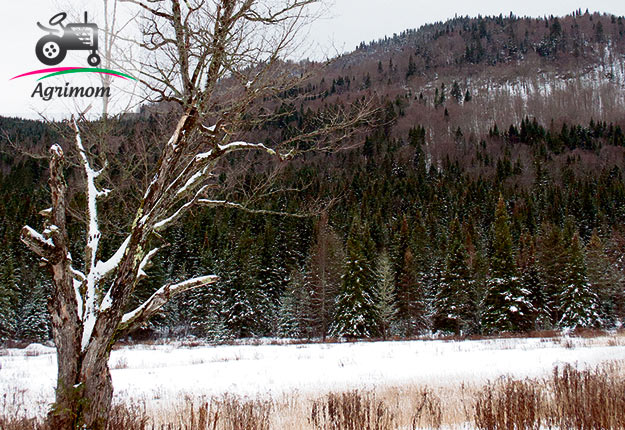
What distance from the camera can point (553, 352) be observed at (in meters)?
16.6

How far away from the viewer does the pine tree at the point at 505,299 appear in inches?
1499

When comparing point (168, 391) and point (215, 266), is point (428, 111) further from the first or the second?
point (168, 391)

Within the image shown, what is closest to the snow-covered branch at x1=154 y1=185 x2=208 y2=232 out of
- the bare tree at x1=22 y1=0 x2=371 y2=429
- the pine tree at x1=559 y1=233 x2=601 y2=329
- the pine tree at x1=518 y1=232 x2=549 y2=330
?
the bare tree at x1=22 y1=0 x2=371 y2=429

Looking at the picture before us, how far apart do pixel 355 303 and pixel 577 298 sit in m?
21.8

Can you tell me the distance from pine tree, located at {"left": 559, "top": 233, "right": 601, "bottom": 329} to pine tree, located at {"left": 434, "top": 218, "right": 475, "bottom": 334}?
8.77 m

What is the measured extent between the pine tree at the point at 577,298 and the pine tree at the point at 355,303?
1890cm

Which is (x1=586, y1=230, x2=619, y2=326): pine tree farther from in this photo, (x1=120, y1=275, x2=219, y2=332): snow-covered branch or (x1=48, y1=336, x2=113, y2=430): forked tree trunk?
(x1=48, y1=336, x2=113, y2=430): forked tree trunk

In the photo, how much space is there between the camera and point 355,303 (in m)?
39.8

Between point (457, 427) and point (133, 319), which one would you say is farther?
point (457, 427)

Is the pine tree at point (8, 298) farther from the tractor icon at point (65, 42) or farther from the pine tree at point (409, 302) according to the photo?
the tractor icon at point (65, 42)

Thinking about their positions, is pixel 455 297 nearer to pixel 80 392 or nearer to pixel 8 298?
pixel 80 392

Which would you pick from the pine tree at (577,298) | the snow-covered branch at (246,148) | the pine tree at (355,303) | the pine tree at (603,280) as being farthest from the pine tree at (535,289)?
the snow-covered branch at (246,148)

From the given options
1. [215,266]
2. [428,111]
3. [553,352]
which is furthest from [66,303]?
[428,111]

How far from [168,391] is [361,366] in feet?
24.6
